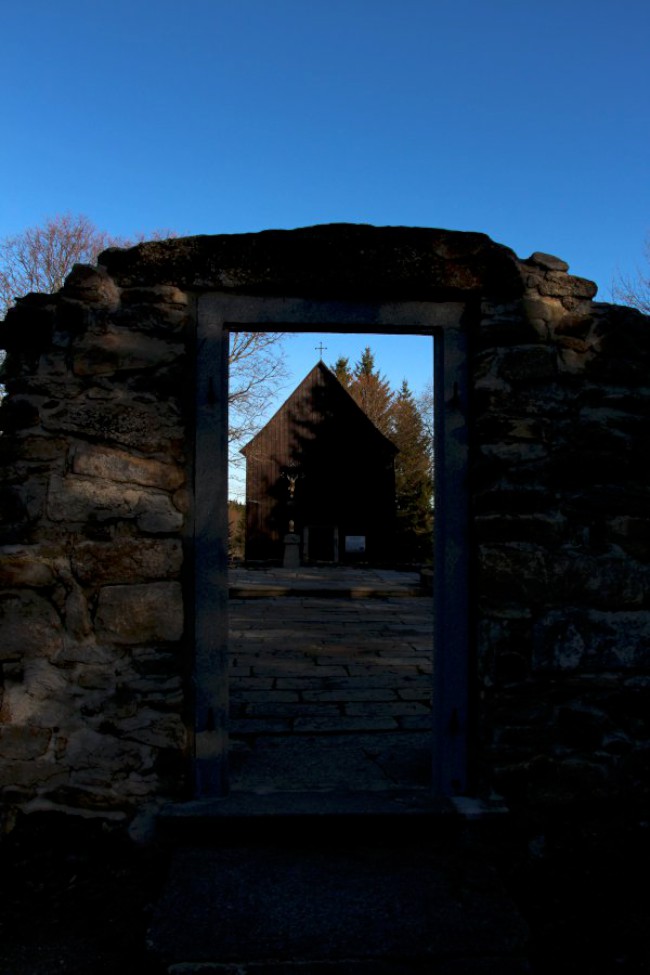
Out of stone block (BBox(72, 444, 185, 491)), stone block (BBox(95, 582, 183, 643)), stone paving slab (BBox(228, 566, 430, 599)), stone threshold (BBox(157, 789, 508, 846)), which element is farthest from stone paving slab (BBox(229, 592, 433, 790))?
stone paving slab (BBox(228, 566, 430, 599))

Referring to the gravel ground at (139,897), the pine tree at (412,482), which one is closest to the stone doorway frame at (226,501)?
the gravel ground at (139,897)

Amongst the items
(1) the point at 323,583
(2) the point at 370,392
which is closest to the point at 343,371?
(2) the point at 370,392

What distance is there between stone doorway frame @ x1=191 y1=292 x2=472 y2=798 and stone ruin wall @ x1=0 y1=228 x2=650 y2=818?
2.5 inches

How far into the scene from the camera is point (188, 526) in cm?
291

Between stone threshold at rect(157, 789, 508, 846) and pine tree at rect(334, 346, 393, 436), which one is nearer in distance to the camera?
stone threshold at rect(157, 789, 508, 846)

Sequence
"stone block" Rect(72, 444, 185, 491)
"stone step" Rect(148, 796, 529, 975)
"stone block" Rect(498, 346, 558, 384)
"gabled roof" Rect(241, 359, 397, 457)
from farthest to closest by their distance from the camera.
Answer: "gabled roof" Rect(241, 359, 397, 457) < "stone block" Rect(498, 346, 558, 384) < "stone block" Rect(72, 444, 185, 491) < "stone step" Rect(148, 796, 529, 975)

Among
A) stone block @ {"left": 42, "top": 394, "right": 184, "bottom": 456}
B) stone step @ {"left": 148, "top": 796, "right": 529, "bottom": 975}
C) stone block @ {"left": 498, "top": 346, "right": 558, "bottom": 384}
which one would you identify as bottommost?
stone step @ {"left": 148, "top": 796, "right": 529, "bottom": 975}

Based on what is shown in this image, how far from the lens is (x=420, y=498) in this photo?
28.1 m

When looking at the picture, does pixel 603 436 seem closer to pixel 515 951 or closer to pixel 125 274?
pixel 515 951

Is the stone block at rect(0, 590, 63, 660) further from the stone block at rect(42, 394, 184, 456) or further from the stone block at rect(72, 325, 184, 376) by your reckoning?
the stone block at rect(72, 325, 184, 376)

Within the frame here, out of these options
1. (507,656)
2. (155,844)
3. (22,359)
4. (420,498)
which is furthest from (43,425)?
(420,498)

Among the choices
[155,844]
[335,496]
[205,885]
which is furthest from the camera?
[335,496]

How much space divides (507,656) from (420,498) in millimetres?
25483

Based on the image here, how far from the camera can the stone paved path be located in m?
3.28
